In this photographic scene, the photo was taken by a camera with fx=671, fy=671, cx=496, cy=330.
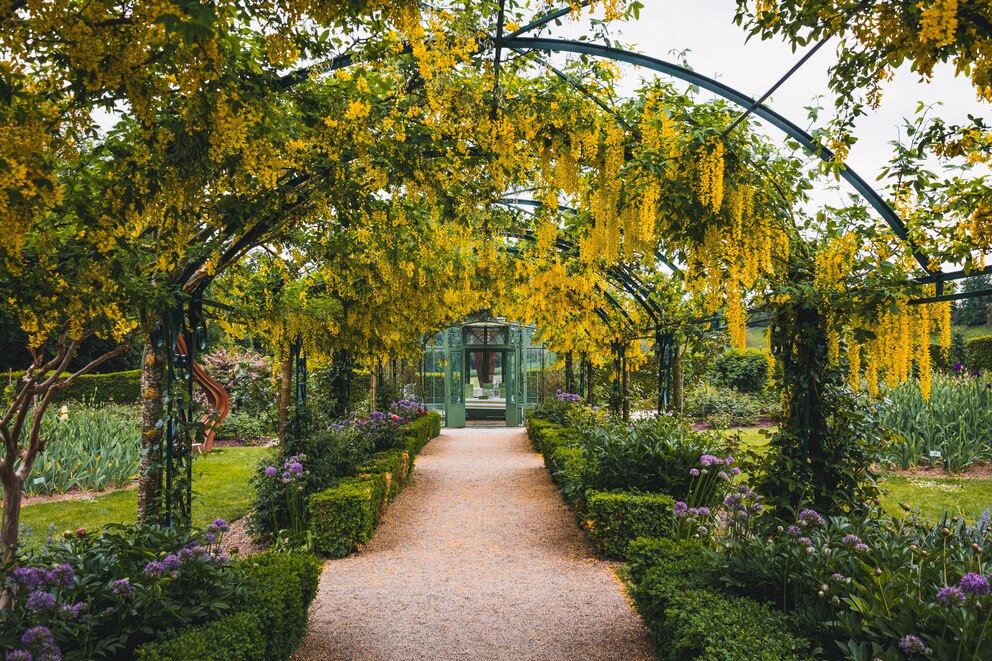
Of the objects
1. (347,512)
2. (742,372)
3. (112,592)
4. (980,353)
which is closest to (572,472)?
(347,512)

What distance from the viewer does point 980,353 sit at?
1447 centimetres

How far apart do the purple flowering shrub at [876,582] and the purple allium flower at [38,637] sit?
94.4 inches

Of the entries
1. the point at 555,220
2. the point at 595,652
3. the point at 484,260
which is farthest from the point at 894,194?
the point at 484,260

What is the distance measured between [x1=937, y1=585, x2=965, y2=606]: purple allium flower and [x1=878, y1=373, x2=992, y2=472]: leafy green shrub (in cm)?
671

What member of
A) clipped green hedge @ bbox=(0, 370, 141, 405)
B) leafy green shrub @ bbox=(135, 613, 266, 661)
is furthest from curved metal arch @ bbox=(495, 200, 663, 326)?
clipped green hedge @ bbox=(0, 370, 141, 405)

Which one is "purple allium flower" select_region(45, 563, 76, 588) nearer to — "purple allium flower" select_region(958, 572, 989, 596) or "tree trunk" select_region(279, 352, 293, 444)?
"purple allium flower" select_region(958, 572, 989, 596)

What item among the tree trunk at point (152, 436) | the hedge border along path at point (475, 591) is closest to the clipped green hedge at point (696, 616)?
the hedge border along path at point (475, 591)

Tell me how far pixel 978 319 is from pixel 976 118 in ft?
86.9

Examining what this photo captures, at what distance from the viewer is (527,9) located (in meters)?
3.15

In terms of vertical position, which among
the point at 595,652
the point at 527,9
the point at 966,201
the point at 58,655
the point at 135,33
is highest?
the point at 527,9

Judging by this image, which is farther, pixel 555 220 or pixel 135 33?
pixel 555 220

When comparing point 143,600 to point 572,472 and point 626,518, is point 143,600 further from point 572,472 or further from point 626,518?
point 572,472

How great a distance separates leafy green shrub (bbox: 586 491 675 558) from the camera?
4949 millimetres

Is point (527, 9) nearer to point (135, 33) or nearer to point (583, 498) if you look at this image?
point (135, 33)
